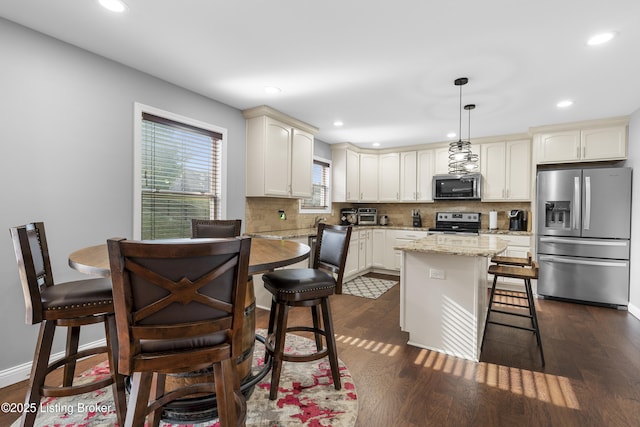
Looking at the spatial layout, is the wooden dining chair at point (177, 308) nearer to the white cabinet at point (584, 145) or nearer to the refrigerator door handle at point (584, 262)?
the refrigerator door handle at point (584, 262)

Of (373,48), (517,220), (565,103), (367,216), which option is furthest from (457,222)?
(373,48)

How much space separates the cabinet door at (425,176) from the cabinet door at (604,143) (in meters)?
2.05

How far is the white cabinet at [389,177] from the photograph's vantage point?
5733 mm

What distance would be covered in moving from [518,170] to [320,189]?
318cm

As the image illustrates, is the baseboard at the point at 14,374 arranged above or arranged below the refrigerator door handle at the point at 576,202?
below

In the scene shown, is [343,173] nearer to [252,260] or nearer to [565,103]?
[565,103]

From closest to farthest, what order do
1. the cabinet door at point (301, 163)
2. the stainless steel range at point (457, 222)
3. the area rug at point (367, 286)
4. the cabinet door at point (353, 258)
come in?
the cabinet door at point (301, 163) → the area rug at point (367, 286) → the cabinet door at point (353, 258) → the stainless steel range at point (457, 222)

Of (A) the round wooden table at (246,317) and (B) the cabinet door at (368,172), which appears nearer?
(A) the round wooden table at (246,317)

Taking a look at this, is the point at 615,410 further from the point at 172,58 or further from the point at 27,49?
the point at 27,49

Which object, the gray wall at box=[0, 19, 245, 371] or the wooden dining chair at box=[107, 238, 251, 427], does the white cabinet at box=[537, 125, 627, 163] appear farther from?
the gray wall at box=[0, 19, 245, 371]

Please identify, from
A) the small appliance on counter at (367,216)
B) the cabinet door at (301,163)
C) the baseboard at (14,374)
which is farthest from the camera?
the small appliance on counter at (367,216)

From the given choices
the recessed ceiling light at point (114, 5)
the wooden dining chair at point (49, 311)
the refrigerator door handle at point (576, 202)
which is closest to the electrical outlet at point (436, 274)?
the wooden dining chair at point (49, 311)

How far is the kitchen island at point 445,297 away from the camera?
2445 mm

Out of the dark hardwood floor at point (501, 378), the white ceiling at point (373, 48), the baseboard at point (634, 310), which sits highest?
the white ceiling at point (373, 48)
